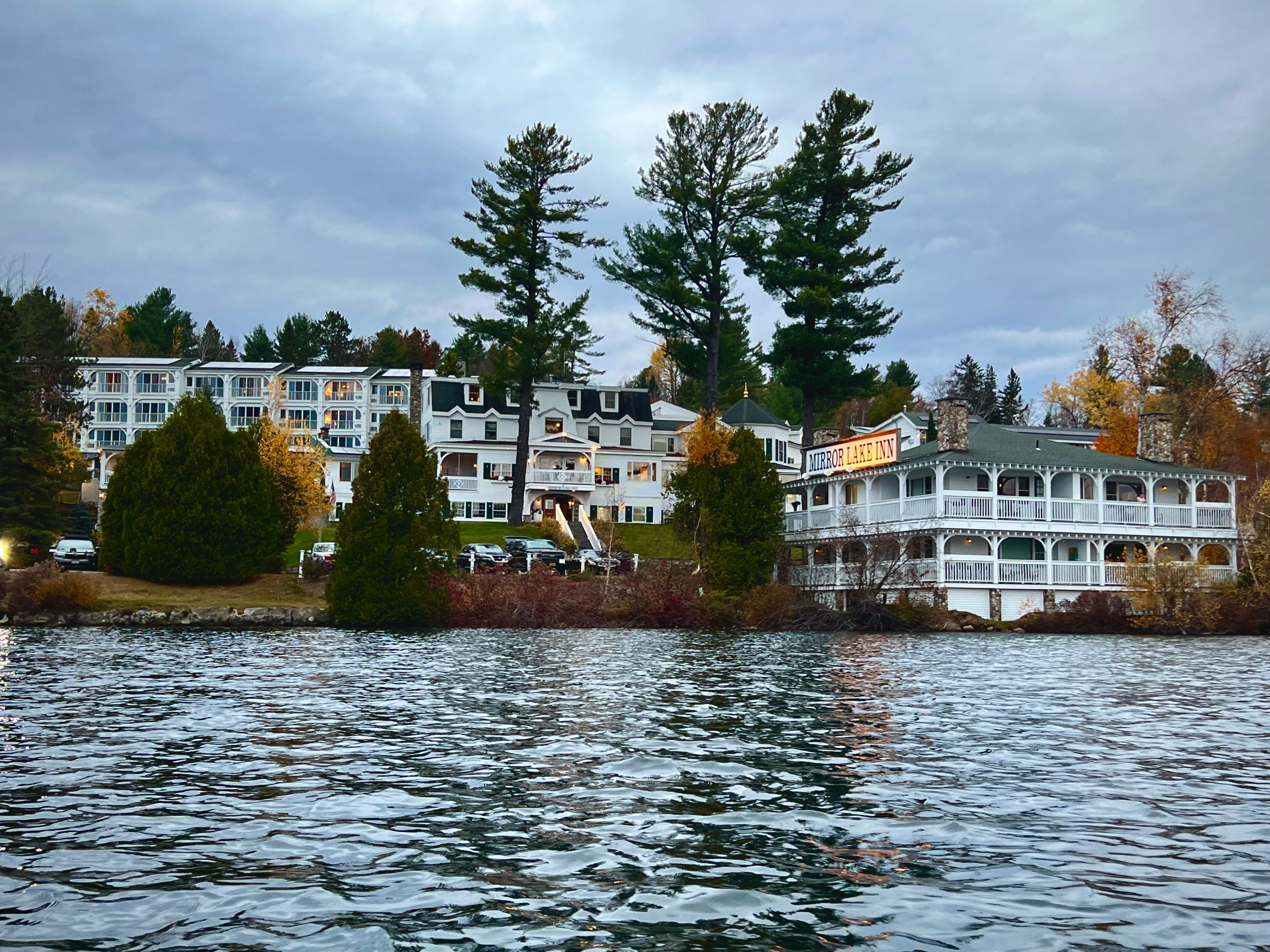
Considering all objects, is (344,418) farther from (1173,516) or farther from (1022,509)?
(1173,516)

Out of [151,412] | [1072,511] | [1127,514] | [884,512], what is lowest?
[1127,514]

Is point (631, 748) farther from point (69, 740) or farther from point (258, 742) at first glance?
point (69, 740)

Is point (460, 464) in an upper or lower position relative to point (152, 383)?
lower

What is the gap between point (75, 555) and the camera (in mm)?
56844

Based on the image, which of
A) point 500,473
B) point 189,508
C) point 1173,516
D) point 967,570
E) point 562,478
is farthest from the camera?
point 500,473

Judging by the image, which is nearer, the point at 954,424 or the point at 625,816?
the point at 625,816

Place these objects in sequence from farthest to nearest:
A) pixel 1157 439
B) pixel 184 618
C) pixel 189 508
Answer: pixel 1157 439 < pixel 189 508 < pixel 184 618

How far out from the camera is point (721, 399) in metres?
110

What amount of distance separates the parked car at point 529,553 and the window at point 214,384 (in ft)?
194

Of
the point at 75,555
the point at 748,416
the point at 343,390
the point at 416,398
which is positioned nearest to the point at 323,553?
the point at 75,555

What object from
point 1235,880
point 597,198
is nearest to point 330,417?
point 597,198

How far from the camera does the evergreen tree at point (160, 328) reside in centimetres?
14338

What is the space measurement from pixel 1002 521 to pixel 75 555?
4528 cm

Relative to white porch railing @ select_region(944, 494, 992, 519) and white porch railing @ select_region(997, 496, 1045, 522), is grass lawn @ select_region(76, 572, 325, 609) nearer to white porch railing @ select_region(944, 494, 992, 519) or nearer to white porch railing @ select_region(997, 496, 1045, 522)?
white porch railing @ select_region(944, 494, 992, 519)
